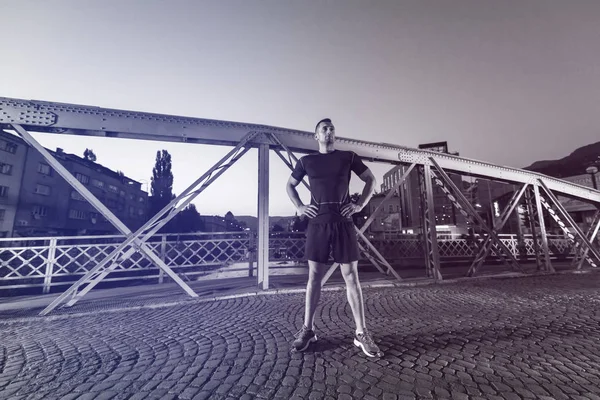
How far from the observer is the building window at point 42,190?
94.5ft

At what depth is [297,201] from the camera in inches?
123

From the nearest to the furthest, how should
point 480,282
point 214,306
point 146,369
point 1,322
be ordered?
point 146,369 < point 1,322 < point 214,306 < point 480,282

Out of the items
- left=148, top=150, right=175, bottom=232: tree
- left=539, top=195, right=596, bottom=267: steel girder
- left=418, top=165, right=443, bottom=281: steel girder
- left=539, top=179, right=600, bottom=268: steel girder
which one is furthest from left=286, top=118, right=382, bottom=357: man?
left=148, top=150, right=175, bottom=232: tree

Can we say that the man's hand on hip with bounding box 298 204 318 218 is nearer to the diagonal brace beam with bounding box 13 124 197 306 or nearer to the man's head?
the man's head

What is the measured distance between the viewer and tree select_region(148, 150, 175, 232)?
5184cm

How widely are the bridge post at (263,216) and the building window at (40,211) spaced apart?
36473mm

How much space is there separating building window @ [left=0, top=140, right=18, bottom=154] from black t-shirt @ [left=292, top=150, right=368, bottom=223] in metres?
35.0

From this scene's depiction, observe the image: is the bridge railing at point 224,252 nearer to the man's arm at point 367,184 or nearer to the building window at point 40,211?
the man's arm at point 367,184

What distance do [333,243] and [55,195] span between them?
41.7 metres

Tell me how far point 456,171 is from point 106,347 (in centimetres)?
897

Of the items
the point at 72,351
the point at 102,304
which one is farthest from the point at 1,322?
the point at 72,351

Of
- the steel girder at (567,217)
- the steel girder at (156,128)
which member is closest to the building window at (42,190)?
the steel girder at (156,128)

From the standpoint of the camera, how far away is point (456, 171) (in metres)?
7.93

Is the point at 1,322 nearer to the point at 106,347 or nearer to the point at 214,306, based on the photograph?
the point at 106,347
